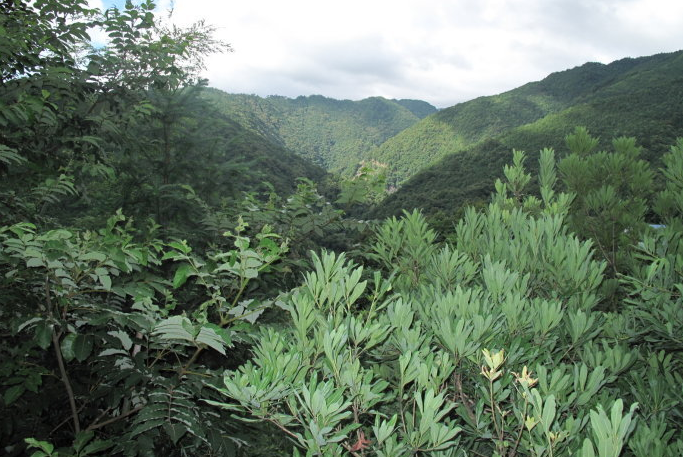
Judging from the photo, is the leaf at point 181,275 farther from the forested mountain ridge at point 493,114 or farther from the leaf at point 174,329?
the forested mountain ridge at point 493,114

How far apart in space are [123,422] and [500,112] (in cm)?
11728

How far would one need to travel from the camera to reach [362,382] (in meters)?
1.05

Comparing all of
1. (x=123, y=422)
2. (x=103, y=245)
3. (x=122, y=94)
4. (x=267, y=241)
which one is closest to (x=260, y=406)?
(x=267, y=241)

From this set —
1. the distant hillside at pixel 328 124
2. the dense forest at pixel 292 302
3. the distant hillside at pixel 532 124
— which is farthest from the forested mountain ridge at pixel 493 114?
the dense forest at pixel 292 302

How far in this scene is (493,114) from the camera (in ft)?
347

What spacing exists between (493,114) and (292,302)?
117m

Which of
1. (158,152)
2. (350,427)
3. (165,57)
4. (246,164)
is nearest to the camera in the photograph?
(350,427)

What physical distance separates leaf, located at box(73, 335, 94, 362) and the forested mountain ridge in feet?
317

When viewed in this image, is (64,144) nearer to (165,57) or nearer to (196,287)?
(165,57)

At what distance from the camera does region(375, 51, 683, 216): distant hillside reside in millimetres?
55000

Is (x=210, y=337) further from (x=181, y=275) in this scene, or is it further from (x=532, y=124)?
(x=532, y=124)

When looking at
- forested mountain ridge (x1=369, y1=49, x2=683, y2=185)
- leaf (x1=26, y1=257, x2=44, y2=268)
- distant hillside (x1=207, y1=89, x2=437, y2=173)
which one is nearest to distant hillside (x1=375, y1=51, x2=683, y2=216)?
forested mountain ridge (x1=369, y1=49, x2=683, y2=185)

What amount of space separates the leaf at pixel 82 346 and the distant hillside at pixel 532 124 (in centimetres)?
2490

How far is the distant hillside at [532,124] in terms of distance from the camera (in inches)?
2165
